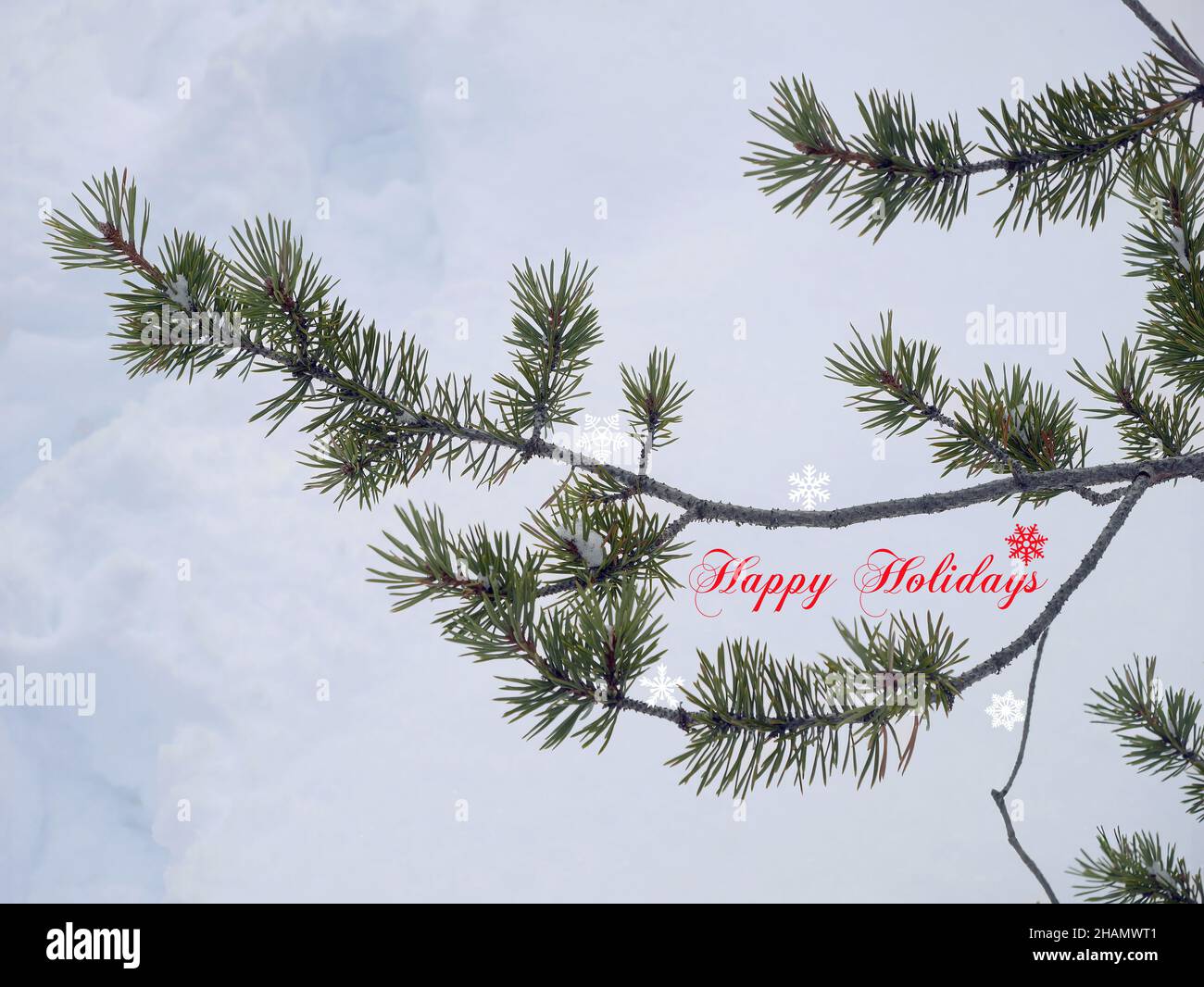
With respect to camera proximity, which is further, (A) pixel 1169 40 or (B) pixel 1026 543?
(B) pixel 1026 543

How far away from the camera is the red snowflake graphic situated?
0.74 metres

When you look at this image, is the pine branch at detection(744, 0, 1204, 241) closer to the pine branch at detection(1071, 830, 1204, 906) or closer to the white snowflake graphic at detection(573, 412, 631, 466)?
the white snowflake graphic at detection(573, 412, 631, 466)

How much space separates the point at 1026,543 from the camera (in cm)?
75

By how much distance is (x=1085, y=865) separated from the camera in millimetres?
696

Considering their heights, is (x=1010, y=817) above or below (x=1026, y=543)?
below

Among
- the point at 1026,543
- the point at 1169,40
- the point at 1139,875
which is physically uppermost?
the point at 1169,40

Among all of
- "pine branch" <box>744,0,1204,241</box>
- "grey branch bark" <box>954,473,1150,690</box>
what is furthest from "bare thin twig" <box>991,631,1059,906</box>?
"pine branch" <box>744,0,1204,241</box>

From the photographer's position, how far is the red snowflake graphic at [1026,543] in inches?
29.0

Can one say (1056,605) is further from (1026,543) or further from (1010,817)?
(1026,543)

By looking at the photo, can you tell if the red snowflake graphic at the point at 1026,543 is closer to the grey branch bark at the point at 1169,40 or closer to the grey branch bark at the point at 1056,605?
the grey branch bark at the point at 1056,605

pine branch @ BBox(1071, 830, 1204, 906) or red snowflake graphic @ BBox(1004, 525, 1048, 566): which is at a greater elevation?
red snowflake graphic @ BBox(1004, 525, 1048, 566)

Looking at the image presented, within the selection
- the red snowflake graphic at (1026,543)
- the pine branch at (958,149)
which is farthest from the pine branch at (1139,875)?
the pine branch at (958,149)

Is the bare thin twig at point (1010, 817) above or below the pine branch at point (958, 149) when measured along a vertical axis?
below

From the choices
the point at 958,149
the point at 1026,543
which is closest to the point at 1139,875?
the point at 1026,543
